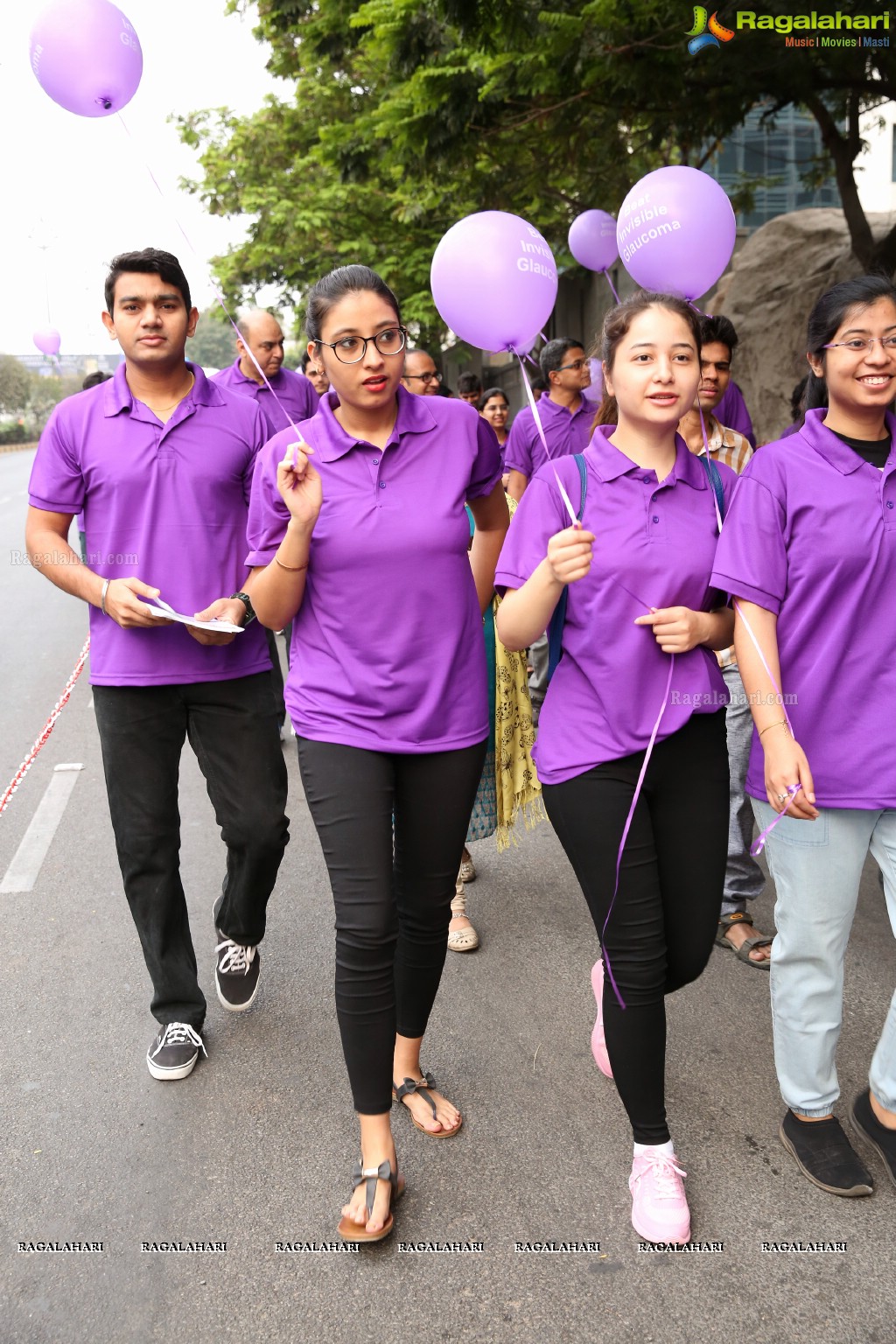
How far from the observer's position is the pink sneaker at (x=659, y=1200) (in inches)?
101

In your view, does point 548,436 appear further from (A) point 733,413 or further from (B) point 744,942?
(B) point 744,942

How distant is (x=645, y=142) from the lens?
7500 millimetres

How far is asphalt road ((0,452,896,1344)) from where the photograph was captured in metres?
2.40

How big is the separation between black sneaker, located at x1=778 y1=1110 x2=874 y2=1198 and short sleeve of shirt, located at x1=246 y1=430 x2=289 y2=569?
1.89m

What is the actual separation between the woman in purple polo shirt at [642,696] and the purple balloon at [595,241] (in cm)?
389

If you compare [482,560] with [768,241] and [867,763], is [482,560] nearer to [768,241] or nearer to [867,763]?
[867,763]

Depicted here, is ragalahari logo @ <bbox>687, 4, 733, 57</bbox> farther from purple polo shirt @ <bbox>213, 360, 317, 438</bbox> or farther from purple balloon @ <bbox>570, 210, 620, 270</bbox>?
purple polo shirt @ <bbox>213, 360, 317, 438</bbox>

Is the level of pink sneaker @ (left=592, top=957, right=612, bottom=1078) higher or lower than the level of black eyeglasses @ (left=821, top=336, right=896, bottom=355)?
lower

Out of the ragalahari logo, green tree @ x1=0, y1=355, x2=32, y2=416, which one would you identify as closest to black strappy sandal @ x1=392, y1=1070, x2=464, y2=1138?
the ragalahari logo

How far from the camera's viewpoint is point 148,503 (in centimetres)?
321

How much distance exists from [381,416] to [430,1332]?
6.44 ft

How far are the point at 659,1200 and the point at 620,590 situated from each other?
53.5 inches

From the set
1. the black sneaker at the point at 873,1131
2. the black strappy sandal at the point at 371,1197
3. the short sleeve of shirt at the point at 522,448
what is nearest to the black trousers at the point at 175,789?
the black strappy sandal at the point at 371,1197

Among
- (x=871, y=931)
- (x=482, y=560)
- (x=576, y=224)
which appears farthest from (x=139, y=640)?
(x=576, y=224)
